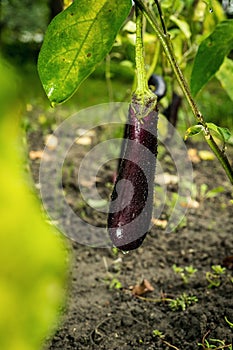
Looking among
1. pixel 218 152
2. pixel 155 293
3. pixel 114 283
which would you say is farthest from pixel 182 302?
pixel 218 152

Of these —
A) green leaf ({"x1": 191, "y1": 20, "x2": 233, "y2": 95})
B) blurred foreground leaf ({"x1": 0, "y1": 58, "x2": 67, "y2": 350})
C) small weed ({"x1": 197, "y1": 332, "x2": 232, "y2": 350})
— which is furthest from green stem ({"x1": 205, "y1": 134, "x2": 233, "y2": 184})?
blurred foreground leaf ({"x1": 0, "y1": 58, "x2": 67, "y2": 350})

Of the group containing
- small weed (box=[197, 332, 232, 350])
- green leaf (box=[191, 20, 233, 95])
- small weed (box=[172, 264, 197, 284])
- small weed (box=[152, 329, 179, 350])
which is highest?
green leaf (box=[191, 20, 233, 95])

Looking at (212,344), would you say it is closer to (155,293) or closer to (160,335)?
(160,335)

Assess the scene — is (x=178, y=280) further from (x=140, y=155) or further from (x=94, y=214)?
(x=140, y=155)

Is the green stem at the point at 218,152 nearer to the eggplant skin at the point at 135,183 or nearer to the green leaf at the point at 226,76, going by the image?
the eggplant skin at the point at 135,183

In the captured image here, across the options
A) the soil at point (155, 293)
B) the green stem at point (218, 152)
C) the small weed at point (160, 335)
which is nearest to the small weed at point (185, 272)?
the soil at point (155, 293)

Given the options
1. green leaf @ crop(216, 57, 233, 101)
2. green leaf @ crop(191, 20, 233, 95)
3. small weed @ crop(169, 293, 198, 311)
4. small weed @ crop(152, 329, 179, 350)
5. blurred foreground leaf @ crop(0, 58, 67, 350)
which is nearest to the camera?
blurred foreground leaf @ crop(0, 58, 67, 350)

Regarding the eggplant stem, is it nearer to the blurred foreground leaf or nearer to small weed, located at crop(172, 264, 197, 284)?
the blurred foreground leaf
